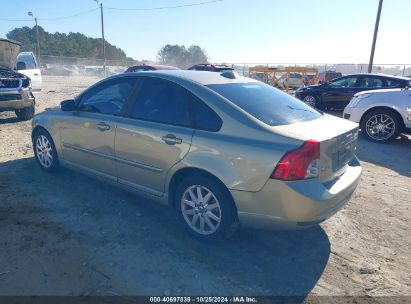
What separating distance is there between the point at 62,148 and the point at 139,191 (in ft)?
5.43

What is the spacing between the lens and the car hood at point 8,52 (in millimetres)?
8980

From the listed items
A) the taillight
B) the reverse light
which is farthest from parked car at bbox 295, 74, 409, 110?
the taillight

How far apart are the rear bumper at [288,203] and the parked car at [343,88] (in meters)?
8.95

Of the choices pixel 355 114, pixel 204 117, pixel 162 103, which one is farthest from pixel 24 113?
pixel 355 114

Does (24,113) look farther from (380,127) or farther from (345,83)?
(345,83)

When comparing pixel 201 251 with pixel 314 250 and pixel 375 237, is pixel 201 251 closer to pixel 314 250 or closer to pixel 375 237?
pixel 314 250

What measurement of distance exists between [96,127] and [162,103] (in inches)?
41.8

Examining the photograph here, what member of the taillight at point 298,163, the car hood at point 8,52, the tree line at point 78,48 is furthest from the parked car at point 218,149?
the tree line at point 78,48

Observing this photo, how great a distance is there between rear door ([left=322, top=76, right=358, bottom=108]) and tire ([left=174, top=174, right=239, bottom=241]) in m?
9.85

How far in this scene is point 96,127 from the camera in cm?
408

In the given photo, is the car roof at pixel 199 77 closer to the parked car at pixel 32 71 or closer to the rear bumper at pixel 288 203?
the rear bumper at pixel 288 203

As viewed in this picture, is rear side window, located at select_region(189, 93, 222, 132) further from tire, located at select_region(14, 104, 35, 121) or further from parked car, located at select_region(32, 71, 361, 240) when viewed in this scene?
tire, located at select_region(14, 104, 35, 121)

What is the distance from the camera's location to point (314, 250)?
327 cm

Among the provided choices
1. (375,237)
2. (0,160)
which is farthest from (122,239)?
(0,160)
